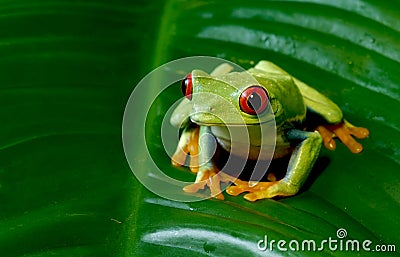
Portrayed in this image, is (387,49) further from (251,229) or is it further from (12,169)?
(12,169)

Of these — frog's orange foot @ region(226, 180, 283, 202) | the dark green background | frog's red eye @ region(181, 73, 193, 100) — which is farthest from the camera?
frog's red eye @ region(181, 73, 193, 100)

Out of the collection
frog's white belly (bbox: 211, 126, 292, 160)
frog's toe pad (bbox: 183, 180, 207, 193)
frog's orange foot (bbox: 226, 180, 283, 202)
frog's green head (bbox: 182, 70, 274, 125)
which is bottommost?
frog's toe pad (bbox: 183, 180, 207, 193)

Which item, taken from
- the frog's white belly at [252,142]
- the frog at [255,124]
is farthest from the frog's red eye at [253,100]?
the frog's white belly at [252,142]

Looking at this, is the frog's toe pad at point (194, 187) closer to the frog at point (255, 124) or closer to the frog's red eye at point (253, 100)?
the frog at point (255, 124)

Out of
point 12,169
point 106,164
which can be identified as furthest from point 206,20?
point 12,169

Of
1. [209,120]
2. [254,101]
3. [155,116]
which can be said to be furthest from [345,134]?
[155,116]

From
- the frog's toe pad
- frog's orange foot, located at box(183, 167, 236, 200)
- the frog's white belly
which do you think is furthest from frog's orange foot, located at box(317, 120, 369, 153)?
the frog's toe pad

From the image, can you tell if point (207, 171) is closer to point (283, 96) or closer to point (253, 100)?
point (253, 100)

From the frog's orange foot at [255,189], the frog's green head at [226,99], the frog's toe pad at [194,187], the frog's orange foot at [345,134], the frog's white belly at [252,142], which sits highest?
the frog's green head at [226,99]

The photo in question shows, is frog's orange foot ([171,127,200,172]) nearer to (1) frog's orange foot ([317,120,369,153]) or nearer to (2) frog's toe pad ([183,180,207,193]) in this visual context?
(2) frog's toe pad ([183,180,207,193])
